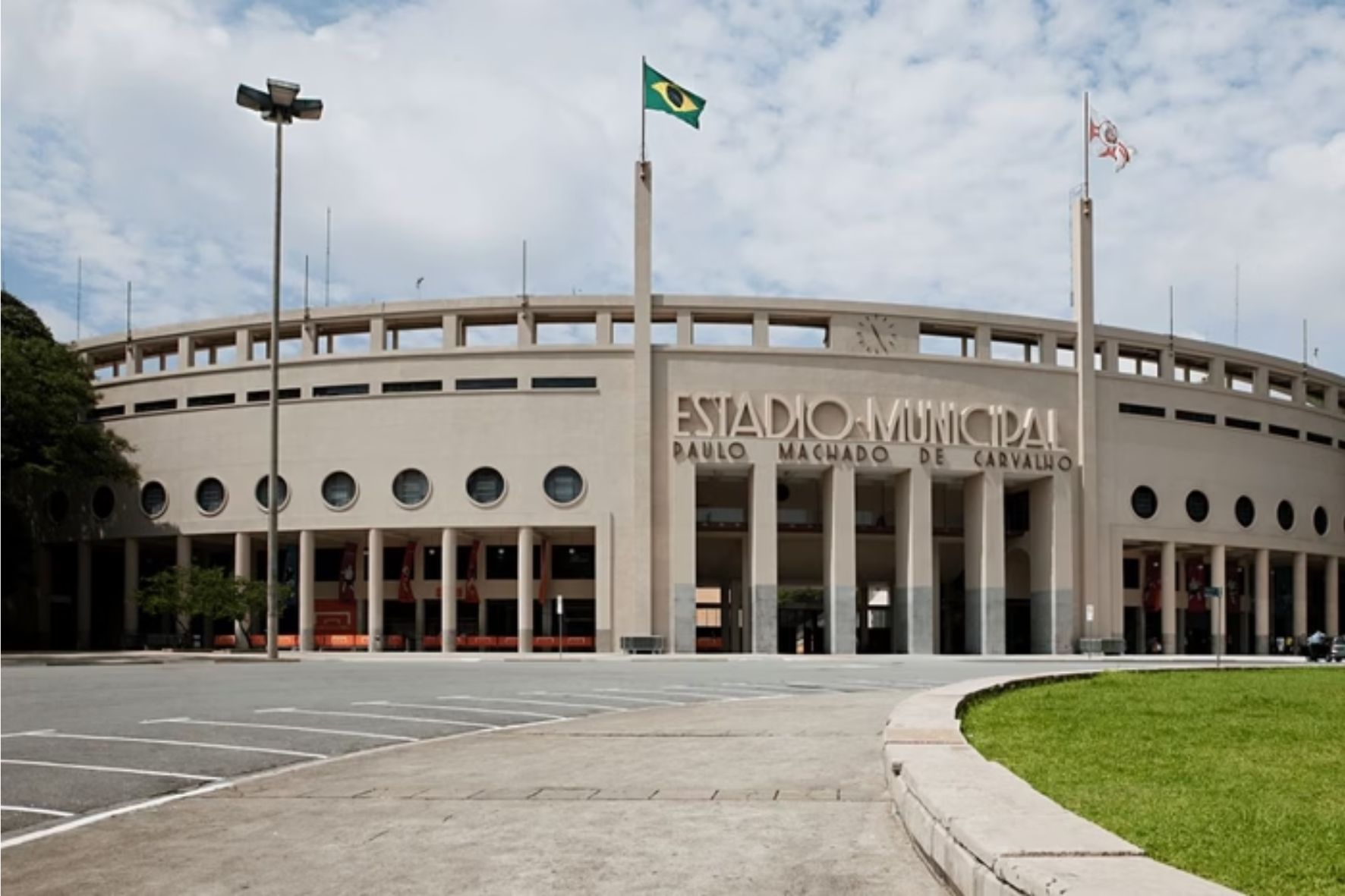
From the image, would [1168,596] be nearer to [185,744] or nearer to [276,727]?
[276,727]

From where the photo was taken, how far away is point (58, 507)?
221ft

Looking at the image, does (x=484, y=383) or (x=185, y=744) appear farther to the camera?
(x=484, y=383)

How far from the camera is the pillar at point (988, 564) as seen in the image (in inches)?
2365

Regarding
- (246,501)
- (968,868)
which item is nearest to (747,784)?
(968,868)

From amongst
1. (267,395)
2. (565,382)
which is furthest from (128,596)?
(565,382)

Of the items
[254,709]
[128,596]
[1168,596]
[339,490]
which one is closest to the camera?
[254,709]

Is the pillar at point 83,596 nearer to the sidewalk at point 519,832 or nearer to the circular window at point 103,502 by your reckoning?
the circular window at point 103,502

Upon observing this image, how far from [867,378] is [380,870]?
173ft

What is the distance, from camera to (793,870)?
791 cm

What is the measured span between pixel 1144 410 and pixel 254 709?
53980mm

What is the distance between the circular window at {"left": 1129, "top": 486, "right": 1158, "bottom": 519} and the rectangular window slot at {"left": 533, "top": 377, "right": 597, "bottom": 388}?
2668cm

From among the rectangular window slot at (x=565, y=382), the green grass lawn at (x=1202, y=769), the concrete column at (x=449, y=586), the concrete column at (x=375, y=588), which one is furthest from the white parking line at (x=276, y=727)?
the concrete column at (x=375, y=588)

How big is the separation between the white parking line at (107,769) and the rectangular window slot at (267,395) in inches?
1926

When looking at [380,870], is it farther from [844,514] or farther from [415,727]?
[844,514]
